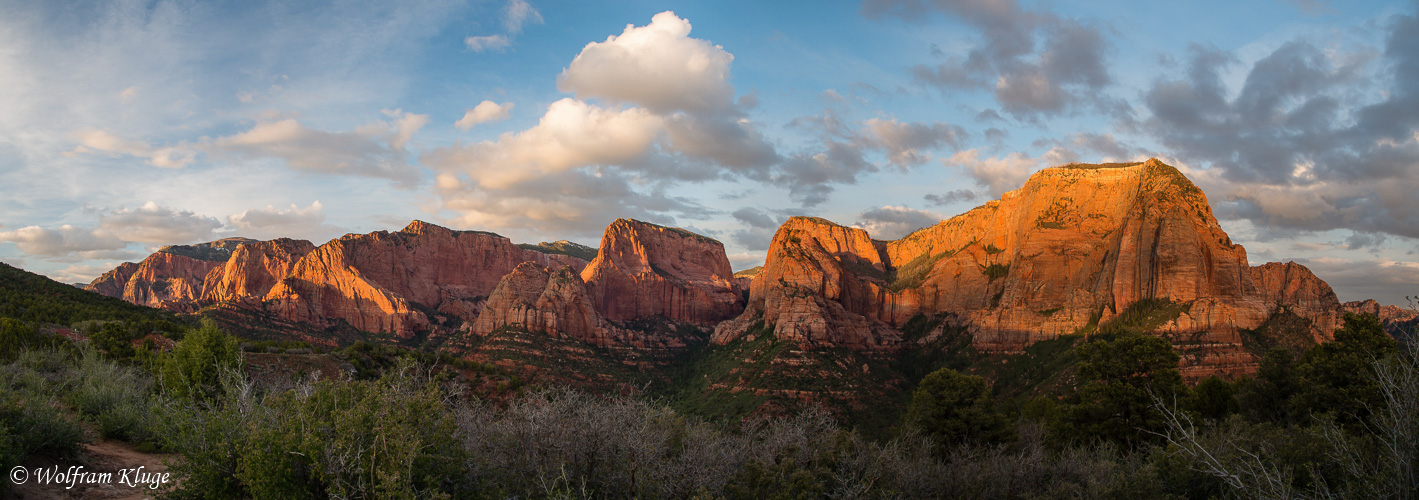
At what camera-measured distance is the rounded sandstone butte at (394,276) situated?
438 feet

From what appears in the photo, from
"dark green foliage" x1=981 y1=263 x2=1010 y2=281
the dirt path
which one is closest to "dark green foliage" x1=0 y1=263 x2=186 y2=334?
the dirt path

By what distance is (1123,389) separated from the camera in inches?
1382

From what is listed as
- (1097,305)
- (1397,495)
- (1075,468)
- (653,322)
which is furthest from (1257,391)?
(653,322)

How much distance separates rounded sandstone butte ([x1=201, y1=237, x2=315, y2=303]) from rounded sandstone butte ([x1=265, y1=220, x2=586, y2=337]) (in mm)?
6778

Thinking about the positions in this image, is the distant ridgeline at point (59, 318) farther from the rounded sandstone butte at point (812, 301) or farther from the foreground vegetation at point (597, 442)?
the rounded sandstone butte at point (812, 301)

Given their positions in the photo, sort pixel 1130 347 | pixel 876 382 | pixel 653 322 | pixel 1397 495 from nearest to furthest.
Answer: pixel 1397 495
pixel 1130 347
pixel 876 382
pixel 653 322

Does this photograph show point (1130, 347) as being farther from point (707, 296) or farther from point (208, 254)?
point (208, 254)

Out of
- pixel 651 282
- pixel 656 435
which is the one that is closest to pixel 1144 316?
pixel 656 435

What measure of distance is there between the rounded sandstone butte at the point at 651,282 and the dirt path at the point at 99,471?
121123 millimetres

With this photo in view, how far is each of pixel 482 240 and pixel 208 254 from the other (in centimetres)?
10545

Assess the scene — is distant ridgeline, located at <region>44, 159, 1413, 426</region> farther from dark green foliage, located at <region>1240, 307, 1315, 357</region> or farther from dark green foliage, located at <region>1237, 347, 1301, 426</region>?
dark green foliage, located at <region>1237, 347, 1301, 426</region>

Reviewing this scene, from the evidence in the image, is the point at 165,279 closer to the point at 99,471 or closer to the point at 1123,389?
the point at 99,471

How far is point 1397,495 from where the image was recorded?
8695mm

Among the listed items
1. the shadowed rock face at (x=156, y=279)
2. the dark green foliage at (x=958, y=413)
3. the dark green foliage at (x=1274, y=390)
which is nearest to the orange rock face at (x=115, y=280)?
the shadowed rock face at (x=156, y=279)
